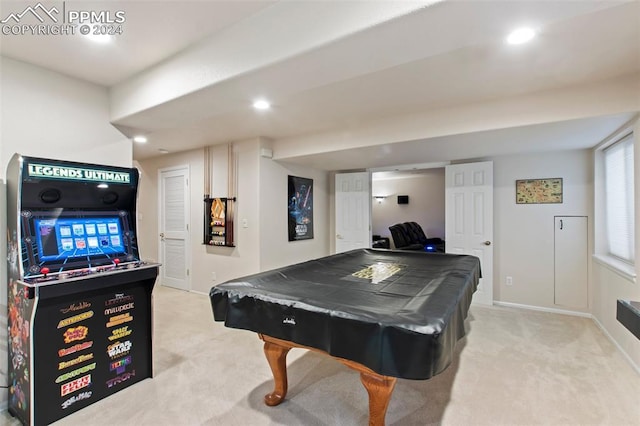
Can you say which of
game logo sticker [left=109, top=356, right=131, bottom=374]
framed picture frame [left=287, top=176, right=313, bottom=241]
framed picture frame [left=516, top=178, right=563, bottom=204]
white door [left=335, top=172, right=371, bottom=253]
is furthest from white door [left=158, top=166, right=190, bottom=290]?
framed picture frame [left=516, top=178, right=563, bottom=204]

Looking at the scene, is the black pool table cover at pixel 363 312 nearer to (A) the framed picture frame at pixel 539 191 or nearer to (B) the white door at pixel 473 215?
(B) the white door at pixel 473 215

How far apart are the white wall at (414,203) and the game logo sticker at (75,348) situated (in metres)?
6.57

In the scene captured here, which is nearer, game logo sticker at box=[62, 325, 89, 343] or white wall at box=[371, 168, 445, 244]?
game logo sticker at box=[62, 325, 89, 343]

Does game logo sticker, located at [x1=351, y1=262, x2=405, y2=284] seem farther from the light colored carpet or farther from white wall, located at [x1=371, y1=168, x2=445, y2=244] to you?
white wall, located at [x1=371, y1=168, x2=445, y2=244]

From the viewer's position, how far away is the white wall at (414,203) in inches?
316

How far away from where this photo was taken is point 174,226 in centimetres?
505

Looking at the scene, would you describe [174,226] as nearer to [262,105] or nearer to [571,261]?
[262,105]

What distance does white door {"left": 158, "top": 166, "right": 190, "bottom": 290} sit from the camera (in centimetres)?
489

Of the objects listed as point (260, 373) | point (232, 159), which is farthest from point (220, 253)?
point (260, 373)

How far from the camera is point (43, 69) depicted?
2.28 metres

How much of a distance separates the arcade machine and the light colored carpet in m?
0.17

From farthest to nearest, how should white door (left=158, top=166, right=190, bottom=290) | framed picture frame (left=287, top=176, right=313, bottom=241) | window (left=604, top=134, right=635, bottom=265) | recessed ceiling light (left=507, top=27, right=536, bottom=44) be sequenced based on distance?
white door (left=158, top=166, right=190, bottom=290), framed picture frame (left=287, top=176, right=313, bottom=241), window (left=604, top=134, right=635, bottom=265), recessed ceiling light (left=507, top=27, right=536, bottom=44)

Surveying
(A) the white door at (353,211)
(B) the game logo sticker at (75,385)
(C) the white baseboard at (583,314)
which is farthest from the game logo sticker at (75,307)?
(C) the white baseboard at (583,314)

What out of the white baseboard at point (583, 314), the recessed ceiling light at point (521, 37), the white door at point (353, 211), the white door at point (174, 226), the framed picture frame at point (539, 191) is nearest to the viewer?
the recessed ceiling light at point (521, 37)
